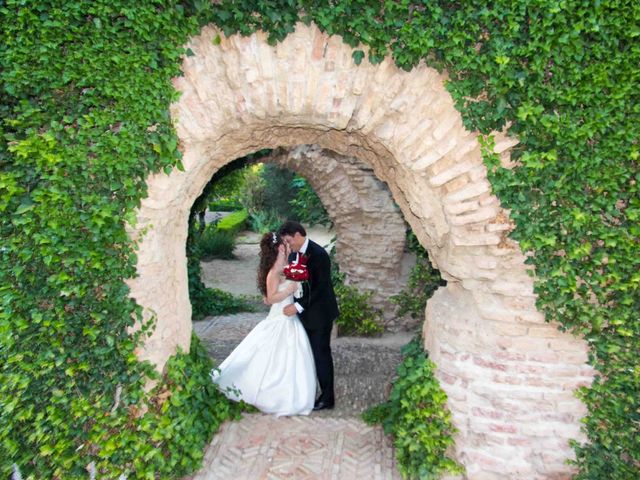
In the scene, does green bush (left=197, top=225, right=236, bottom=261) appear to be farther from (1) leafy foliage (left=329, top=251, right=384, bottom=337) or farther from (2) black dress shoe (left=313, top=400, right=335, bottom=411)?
(2) black dress shoe (left=313, top=400, right=335, bottom=411)

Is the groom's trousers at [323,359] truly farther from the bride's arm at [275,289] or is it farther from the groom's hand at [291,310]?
the bride's arm at [275,289]

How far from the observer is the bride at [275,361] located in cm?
464

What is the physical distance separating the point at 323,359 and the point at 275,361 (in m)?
0.47

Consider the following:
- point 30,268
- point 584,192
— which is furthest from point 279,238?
point 584,192

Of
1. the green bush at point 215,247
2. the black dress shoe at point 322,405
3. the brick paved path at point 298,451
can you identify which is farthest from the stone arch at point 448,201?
the green bush at point 215,247

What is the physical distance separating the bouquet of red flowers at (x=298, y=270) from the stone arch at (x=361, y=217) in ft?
9.73

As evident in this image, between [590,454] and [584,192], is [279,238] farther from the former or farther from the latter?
[590,454]

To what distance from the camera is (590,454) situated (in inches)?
129

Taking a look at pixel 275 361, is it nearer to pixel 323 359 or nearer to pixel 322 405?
pixel 323 359

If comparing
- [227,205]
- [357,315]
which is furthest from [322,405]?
[227,205]

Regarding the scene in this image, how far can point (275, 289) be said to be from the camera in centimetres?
464

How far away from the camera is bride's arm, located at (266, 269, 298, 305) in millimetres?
4617

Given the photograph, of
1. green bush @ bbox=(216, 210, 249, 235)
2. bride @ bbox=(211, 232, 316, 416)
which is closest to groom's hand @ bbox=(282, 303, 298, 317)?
bride @ bbox=(211, 232, 316, 416)

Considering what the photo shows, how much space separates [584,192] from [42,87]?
3.49 m
